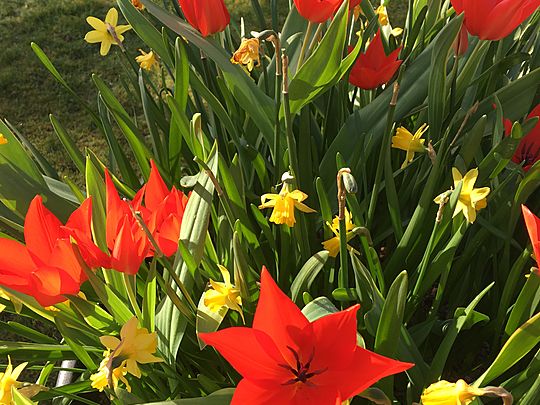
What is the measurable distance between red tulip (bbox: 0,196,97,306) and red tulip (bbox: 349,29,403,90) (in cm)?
44

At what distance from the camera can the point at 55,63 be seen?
2357 millimetres

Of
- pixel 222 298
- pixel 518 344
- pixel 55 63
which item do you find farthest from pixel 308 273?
pixel 55 63

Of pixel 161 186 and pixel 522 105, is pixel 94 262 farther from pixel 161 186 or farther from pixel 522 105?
pixel 522 105

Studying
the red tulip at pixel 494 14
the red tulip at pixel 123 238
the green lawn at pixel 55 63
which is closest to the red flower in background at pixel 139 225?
the red tulip at pixel 123 238

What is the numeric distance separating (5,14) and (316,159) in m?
2.16

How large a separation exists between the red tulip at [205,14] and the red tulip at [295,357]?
1.55 feet

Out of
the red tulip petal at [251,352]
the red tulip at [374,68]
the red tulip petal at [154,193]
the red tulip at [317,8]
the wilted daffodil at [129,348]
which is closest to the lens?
the red tulip petal at [251,352]

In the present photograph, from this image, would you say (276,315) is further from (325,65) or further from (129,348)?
(325,65)

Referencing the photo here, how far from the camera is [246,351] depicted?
0.48 meters

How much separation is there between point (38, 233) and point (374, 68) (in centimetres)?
53

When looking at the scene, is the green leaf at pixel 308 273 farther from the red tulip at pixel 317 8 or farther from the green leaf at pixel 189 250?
the red tulip at pixel 317 8

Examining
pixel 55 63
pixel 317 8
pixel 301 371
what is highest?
pixel 317 8

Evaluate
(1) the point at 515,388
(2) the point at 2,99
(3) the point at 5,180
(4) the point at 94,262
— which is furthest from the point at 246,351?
(2) the point at 2,99

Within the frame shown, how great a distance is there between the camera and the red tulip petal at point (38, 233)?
0.60 metres
